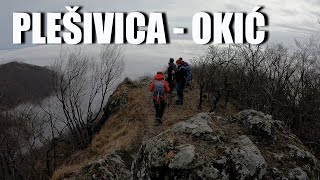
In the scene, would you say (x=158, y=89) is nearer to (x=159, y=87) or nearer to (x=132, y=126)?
(x=159, y=87)

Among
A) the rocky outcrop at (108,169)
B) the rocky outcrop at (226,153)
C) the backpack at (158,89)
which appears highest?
the backpack at (158,89)

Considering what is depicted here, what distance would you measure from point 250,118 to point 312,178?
2.52 meters

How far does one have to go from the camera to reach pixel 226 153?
9.81 meters

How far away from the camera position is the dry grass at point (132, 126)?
18.7 meters

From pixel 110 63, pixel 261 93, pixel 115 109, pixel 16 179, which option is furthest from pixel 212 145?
pixel 16 179

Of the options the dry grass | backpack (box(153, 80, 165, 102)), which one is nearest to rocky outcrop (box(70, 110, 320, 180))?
backpack (box(153, 80, 165, 102))

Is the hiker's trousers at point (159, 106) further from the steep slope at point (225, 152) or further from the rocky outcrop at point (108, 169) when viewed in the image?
the steep slope at point (225, 152)

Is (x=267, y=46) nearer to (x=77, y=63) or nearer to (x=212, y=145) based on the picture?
(x=77, y=63)

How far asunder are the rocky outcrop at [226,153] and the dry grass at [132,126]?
7.07 meters

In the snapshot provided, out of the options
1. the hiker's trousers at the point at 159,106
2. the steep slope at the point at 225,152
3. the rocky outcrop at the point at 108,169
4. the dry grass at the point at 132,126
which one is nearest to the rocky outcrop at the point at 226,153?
the steep slope at the point at 225,152

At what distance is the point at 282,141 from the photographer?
11.2 m

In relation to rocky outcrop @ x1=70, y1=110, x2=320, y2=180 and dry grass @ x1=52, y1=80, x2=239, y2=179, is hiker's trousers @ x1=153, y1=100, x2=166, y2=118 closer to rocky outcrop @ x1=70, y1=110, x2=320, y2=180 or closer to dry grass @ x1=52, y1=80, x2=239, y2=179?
dry grass @ x1=52, y1=80, x2=239, y2=179

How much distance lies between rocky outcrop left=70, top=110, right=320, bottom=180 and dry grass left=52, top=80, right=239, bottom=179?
7.07 meters

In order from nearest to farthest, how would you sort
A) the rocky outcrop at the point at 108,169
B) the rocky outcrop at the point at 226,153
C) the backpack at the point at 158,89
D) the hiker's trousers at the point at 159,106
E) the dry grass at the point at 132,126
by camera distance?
1. the rocky outcrop at the point at 226,153
2. the rocky outcrop at the point at 108,169
3. the backpack at the point at 158,89
4. the hiker's trousers at the point at 159,106
5. the dry grass at the point at 132,126
